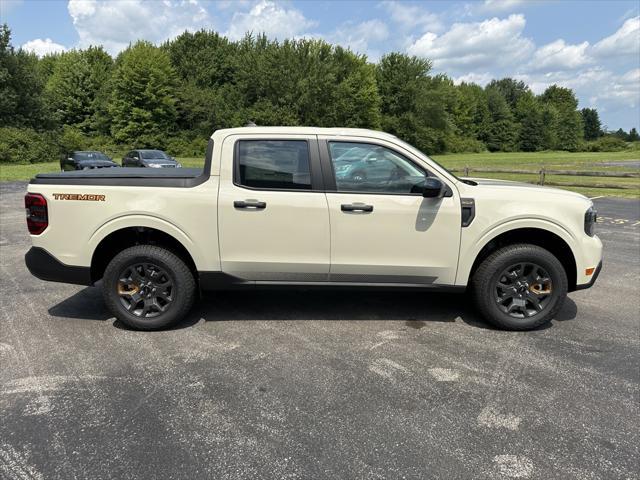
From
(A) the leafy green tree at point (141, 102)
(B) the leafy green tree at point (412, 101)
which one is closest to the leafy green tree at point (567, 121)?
(B) the leafy green tree at point (412, 101)

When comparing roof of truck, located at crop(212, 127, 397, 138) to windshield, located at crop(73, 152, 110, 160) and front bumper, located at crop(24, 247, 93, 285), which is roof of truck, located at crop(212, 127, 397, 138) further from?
windshield, located at crop(73, 152, 110, 160)

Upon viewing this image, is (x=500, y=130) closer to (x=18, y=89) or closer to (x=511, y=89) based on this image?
(x=511, y=89)

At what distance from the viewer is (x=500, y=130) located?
85.8m

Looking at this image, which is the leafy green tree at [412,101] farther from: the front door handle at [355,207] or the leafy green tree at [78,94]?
the front door handle at [355,207]

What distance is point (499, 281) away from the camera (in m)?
4.24

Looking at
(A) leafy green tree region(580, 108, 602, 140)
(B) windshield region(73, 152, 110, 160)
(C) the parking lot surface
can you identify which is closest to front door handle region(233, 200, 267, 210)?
(C) the parking lot surface

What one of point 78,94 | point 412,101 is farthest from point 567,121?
point 78,94

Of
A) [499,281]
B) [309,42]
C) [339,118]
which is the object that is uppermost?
[309,42]

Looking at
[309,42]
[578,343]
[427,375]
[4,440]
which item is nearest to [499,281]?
[578,343]

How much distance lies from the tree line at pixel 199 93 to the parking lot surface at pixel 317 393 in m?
38.9

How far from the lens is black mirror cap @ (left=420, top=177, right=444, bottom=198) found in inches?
156

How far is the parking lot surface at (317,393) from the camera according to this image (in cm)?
247

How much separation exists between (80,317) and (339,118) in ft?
178

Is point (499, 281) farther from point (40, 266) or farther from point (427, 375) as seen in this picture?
point (40, 266)
